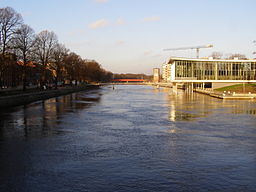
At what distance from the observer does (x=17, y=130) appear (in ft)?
86.6

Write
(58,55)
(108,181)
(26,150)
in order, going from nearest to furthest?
(108,181), (26,150), (58,55)

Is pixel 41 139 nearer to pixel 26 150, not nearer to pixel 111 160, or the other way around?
pixel 26 150

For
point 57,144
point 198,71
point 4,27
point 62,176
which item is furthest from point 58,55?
point 62,176

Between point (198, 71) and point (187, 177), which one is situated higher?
point (198, 71)

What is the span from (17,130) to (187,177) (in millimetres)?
17905

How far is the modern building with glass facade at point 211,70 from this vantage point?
101062 millimetres

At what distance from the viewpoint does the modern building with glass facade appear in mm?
101062

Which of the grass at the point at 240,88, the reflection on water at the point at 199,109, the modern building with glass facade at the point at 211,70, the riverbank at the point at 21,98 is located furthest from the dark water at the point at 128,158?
the modern building with glass facade at the point at 211,70

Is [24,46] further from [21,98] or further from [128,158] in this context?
[128,158]

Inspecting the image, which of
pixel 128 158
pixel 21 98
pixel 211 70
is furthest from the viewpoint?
pixel 211 70

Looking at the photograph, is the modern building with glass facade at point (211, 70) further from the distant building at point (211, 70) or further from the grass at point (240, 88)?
the grass at point (240, 88)

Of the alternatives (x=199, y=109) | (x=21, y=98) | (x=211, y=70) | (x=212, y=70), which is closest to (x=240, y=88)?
(x=212, y=70)

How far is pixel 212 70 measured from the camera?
334 feet

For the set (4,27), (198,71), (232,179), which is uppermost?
(4,27)
